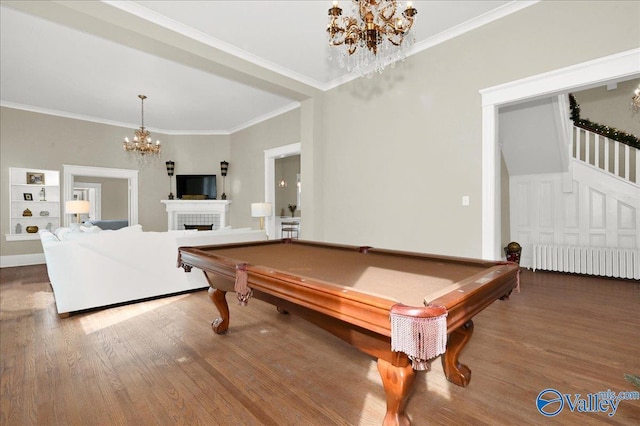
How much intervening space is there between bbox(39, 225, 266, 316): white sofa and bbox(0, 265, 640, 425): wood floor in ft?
0.73

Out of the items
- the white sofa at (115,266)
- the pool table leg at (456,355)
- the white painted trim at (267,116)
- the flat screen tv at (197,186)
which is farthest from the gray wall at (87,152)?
the pool table leg at (456,355)

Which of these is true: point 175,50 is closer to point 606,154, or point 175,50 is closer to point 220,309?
point 220,309

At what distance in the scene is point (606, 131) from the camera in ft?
15.5

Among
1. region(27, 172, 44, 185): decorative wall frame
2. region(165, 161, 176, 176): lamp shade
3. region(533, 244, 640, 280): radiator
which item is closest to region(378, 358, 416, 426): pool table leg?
region(533, 244, 640, 280): radiator

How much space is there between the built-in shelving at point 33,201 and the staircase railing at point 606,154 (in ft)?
31.1

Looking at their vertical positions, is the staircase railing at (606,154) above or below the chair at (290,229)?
above

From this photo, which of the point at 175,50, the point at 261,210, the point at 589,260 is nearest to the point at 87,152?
the point at 261,210

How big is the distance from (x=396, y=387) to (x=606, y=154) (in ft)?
18.0

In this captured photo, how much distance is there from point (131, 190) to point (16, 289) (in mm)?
3619

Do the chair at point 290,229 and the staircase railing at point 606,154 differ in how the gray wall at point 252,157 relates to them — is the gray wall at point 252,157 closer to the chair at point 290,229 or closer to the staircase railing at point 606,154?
the chair at point 290,229

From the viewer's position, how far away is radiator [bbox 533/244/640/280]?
14.3 feet

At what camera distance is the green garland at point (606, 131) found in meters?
4.51

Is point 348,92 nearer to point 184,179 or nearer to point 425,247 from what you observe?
point 425,247

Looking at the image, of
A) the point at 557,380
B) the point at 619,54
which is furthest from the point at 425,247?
the point at 619,54
